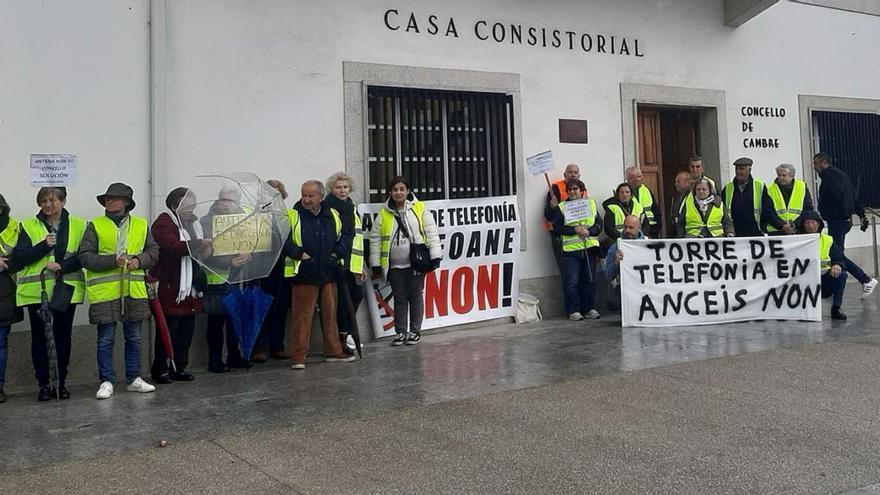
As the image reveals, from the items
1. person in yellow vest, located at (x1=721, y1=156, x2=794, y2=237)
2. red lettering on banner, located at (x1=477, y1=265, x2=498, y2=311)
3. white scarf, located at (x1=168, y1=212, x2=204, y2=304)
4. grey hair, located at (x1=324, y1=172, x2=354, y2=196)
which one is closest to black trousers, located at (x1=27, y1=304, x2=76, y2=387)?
white scarf, located at (x1=168, y1=212, x2=204, y2=304)

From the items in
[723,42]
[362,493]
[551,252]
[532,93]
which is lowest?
[362,493]

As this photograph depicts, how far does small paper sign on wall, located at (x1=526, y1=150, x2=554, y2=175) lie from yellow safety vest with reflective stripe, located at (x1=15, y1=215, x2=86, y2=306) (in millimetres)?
5132

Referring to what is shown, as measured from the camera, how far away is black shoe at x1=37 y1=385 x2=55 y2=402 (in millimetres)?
5875

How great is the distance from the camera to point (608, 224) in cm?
916

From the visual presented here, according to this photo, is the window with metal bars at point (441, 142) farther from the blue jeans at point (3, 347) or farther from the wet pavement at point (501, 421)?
the blue jeans at point (3, 347)

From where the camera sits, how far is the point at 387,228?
25.2ft

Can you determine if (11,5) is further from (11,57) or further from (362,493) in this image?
(362,493)

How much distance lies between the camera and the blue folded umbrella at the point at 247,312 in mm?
6656

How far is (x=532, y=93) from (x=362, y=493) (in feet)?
22.1

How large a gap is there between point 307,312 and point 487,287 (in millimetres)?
2653

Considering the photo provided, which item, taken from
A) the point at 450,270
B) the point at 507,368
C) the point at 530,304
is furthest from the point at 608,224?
the point at 507,368

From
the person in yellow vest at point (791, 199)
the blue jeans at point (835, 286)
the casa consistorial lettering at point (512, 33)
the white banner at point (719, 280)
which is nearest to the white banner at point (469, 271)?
the white banner at point (719, 280)

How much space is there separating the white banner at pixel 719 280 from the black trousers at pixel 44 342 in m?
5.62

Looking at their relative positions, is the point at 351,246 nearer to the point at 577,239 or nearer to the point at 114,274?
the point at 114,274
